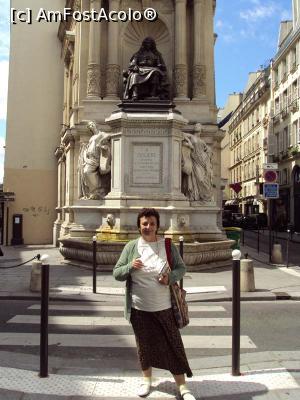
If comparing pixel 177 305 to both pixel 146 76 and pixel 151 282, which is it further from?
pixel 146 76

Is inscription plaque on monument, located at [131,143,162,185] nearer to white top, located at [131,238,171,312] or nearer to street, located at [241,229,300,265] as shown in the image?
street, located at [241,229,300,265]

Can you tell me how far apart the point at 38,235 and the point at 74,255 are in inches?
527

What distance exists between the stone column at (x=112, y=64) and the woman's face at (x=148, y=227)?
15516 mm

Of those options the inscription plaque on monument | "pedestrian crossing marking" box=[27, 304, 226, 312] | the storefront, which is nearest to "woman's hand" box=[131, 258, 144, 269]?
"pedestrian crossing marking" box=[27, 304, 226, 312]

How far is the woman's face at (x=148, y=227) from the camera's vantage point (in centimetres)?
456

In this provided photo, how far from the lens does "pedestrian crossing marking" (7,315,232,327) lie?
25.9ft

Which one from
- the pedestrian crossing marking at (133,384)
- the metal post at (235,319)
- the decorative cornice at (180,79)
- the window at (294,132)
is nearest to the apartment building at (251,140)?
the window at (294,132)

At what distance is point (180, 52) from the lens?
19.7 metres

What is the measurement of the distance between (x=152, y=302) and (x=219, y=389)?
1.11 m

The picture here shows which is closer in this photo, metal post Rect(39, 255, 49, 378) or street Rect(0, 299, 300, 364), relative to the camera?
metal post Rect(39, 255, 49, 378)

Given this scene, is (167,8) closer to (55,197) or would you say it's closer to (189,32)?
(189,32)

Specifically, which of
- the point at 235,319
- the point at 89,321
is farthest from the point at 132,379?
the point at 89,321

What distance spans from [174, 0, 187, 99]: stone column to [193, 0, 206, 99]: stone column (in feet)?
1.45

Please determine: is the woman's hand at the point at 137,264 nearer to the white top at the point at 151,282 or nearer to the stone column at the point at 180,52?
the white top at the point at 151,282
